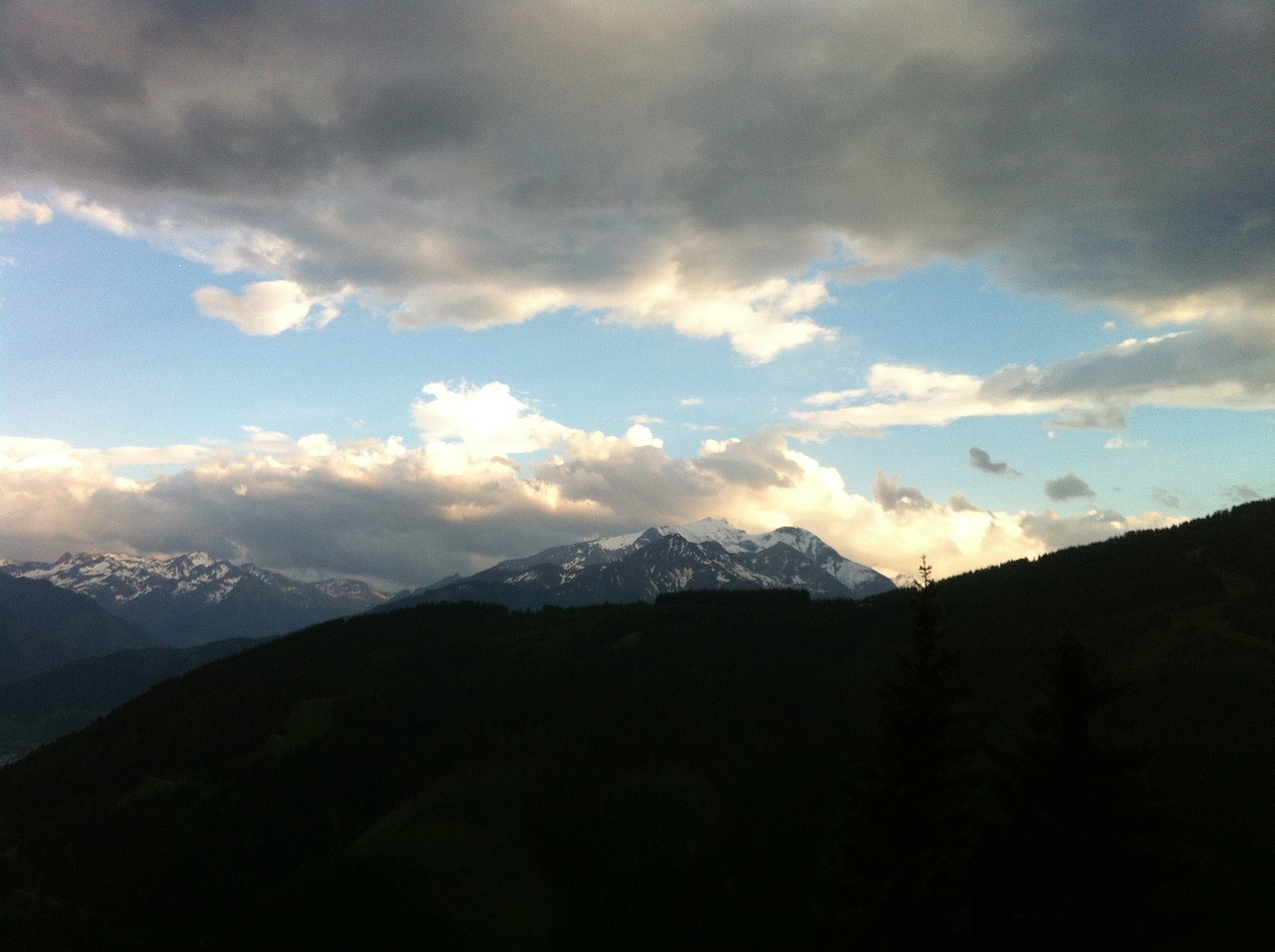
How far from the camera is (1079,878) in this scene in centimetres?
3688

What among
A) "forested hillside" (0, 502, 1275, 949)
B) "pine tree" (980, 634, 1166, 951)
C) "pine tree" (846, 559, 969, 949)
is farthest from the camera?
"pine tree" (846, 559, 969, 949)

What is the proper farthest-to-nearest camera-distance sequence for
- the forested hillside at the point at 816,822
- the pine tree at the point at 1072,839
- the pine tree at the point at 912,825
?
the pine tree at the point at 912,825, the forested hillside at the point at 816,822, the pine tree at the point at 1072,839

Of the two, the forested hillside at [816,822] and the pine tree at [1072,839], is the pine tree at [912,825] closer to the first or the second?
the forested hillside at [816,822]

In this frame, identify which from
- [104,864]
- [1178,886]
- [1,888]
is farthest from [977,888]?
[1,888]

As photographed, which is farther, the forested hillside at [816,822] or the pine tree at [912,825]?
the pine tree at [912,825]

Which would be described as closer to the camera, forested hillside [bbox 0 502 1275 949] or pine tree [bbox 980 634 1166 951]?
pine tree [bbox 980 634 1166 951]

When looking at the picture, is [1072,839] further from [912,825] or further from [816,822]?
[816,822]

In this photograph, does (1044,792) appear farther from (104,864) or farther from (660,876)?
(104,864)

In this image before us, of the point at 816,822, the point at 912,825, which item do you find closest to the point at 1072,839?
the point at 912,825

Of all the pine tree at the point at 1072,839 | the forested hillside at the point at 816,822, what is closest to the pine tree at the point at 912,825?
the forested hillside at the point at 816,822

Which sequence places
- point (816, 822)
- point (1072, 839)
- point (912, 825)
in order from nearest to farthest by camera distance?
point (1072, 839), point (912, 825), point (816, 822)

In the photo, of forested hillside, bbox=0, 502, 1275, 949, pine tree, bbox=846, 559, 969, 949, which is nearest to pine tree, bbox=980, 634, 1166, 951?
forested hillside, bbox=0, 502, 1275, 949

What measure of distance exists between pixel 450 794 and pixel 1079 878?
145209 millimetres

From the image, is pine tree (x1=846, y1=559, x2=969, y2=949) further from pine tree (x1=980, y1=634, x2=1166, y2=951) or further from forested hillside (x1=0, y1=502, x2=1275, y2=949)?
pine tree (x1=980, y1=634, x2=1166, y2=951)
